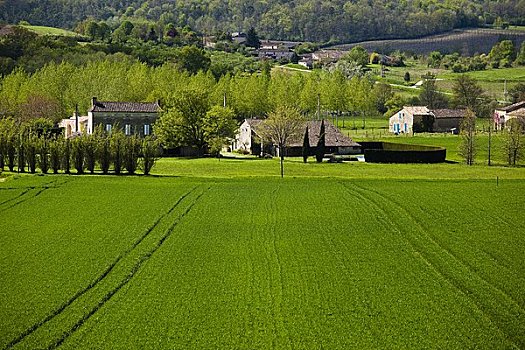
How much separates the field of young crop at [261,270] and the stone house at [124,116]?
43828 mm

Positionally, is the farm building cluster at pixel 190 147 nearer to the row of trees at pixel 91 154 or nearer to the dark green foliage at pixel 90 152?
the row of trees at pixel 91 154

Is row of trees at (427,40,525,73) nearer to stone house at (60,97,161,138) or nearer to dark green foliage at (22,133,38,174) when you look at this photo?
stone house at (60,97,161,138)

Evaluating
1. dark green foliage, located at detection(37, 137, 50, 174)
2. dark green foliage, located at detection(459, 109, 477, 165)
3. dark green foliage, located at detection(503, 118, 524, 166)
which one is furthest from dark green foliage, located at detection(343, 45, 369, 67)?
dark green foliage, located at detection(37, 137, 50, 174)

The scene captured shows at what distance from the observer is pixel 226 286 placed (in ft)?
66.6

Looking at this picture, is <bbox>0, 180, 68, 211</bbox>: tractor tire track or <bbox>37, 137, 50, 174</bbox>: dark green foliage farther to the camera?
<bbox>37, 137, 50, 174</bbox>: dark green foliage

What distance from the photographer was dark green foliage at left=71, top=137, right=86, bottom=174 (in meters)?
49.6

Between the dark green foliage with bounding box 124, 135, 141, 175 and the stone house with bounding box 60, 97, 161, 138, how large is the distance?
102 feet

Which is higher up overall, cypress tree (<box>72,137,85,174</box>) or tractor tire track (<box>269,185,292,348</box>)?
cypress tree (<box>72,137,85,174</box>)

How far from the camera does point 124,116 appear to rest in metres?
81.6

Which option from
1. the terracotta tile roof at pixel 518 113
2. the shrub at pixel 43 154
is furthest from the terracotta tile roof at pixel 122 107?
the terracotta tile roof at pixel 518 113

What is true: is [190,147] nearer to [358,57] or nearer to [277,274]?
[277,274]

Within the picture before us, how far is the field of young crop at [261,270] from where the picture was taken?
657 inches

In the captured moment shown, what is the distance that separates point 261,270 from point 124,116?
61572mm

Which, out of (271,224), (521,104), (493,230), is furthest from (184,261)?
(521,104)
